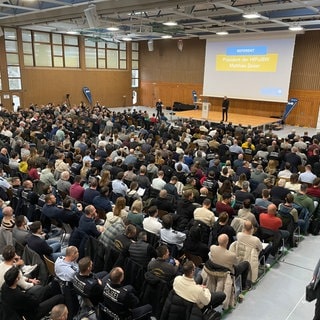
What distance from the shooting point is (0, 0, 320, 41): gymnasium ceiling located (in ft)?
38.2

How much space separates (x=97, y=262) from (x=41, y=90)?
825 inches

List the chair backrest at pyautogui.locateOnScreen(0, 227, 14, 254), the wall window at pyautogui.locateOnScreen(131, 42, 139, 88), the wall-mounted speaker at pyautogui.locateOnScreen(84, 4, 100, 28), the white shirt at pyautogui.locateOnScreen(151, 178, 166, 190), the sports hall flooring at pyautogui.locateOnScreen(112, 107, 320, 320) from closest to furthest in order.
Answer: the sports hall flooring at pyautogui.locateOnScreen(112, 107, 320, 320) < the chair backrest at pyautogui.locateOnScreen(0, 227, 14, 254) < the white shirt at pyautogui.locateOnScreen(151, 178, 166, 190) < the wall-mounted speaker at pyautogui.locateOnScreen(84, 4, 100, 28) < the wall window at pyautogui.locateOnScreen(131, 42, 139, 88)

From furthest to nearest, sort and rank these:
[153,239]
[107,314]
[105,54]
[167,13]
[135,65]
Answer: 1. [135,65]
2. [105,54]
3. [167,13]
4. [153,239]
5. [107,314]

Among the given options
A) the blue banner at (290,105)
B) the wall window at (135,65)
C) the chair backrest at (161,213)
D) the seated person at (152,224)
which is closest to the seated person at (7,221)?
the seated person at (152,224)

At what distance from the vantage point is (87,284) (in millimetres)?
3520

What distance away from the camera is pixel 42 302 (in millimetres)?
3631

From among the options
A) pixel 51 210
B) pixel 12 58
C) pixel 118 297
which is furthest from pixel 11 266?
pixel 12 58

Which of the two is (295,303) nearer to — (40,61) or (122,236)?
(122,236)

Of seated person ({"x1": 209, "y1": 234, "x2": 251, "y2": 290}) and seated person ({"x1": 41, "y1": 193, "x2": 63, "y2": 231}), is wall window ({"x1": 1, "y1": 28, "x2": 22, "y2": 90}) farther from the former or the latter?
seated person ({"x1": 209, "y1": 234, "x2": 251, "y2": 290})

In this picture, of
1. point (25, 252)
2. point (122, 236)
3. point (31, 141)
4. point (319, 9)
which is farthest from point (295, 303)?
point (319, 9)

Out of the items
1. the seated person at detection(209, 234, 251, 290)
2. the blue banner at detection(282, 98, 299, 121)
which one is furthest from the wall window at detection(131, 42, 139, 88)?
the seated person at detection(209, 234, 251, 290)

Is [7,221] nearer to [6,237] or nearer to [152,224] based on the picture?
[6,237]

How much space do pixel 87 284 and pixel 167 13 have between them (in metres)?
13.9

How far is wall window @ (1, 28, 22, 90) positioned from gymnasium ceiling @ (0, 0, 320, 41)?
1950 millimetres
